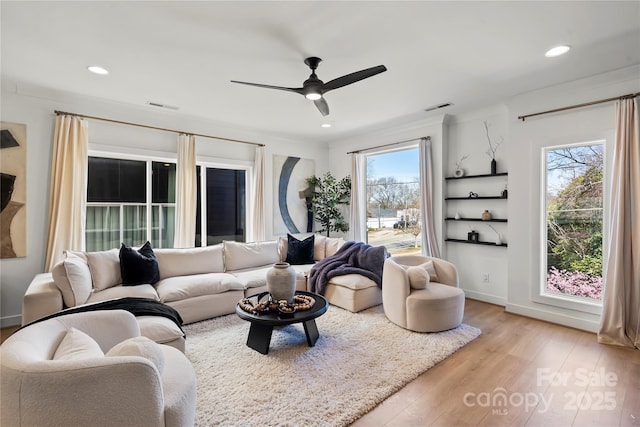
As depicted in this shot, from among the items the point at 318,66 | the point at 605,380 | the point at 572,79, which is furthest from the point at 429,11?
the point at 605,380

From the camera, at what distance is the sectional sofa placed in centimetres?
271

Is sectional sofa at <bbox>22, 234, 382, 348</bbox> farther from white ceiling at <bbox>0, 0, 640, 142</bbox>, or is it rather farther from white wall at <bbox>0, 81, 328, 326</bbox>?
white ceiling at <bbox>0, 0, 640, 142</bbox>

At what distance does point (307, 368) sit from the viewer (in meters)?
2.49

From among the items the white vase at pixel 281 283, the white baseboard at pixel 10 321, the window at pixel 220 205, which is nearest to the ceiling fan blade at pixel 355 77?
the white vase at pixel 281 283

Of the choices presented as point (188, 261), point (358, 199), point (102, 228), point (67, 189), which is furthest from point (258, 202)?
point (67, 189)

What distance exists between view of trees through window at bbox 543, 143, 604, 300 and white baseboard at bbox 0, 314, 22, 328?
6.30 metres

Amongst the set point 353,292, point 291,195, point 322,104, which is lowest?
point 353,292

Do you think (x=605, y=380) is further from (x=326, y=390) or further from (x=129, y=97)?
(x=129, y=97)

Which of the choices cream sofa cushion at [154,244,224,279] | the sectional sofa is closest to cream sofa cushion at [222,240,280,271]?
the sectional sofa

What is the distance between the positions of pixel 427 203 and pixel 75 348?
4429 mm

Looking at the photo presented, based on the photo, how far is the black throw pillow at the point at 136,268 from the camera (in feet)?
11.2

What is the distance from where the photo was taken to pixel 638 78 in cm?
298

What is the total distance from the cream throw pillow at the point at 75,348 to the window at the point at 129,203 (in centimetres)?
311

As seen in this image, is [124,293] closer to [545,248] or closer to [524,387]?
[524,387]
